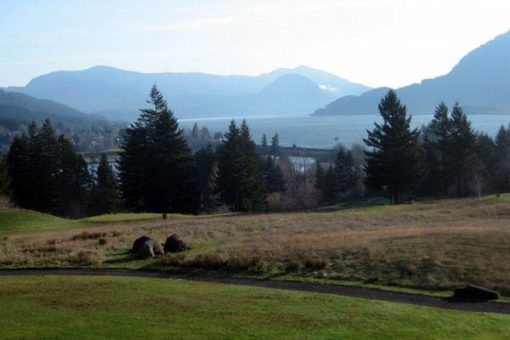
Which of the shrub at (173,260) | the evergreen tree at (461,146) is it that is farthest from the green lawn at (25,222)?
the evergreen tree at (461,146)

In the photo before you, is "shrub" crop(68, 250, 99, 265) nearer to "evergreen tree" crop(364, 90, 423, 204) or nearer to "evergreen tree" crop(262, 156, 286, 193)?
"evergreen tree" crop(364, 90, 423, 204)

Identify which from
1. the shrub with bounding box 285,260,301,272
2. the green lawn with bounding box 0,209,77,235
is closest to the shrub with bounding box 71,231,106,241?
the green lawn with bounding box 0,209,77,235

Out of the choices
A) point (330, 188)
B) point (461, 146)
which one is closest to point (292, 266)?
point (461, 146)

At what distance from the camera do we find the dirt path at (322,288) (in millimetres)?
17656

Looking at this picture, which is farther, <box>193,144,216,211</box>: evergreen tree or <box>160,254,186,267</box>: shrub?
<box>193,144,216,211</box>: evergreen tree

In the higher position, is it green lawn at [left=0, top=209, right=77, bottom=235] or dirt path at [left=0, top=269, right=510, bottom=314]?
green lawn at [left=0, top=209, right=77, bottom=235]

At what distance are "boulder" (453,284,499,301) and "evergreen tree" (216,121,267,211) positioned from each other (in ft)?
169

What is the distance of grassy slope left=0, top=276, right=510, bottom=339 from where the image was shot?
1411cm

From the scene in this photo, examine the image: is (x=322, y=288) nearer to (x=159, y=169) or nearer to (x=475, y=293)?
(x=475, y=293)

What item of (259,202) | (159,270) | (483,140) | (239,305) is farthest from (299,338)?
(483,140)

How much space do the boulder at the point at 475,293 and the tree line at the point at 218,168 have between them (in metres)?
46.5

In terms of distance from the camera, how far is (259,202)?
71938 millimetres

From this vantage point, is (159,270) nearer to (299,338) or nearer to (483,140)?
(299,338)

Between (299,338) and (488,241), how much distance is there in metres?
15.0
